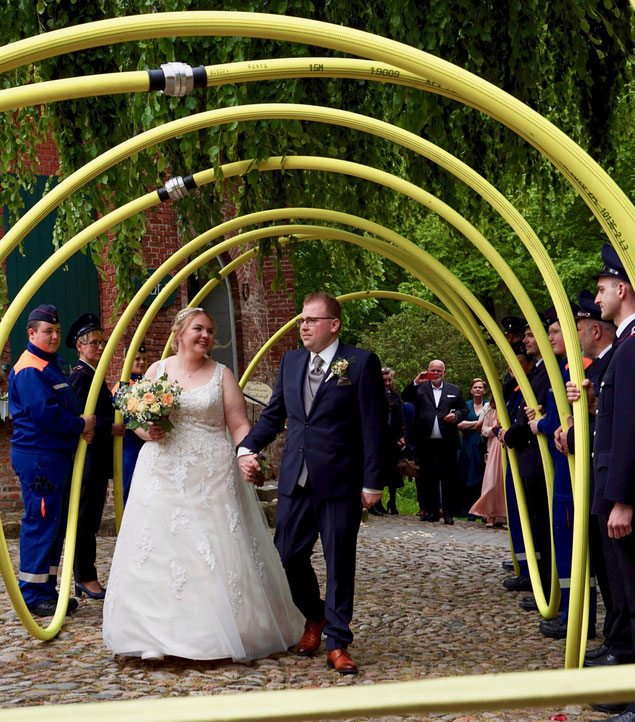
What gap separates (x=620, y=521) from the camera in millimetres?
3709

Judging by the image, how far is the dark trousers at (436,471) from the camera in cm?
1184

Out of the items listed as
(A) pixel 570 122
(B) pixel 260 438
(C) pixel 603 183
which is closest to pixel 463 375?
(A) pixel 570 122

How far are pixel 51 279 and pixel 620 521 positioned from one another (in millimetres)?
9525

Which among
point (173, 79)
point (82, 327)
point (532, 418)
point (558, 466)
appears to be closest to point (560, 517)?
point (558, 466)

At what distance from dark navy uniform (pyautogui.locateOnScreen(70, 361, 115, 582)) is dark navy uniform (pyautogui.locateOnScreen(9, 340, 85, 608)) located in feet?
1.57

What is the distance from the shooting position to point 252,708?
3.14 feet

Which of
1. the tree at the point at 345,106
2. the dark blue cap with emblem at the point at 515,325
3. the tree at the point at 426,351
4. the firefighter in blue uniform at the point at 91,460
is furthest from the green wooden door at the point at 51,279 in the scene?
the tree at the point at 426,351

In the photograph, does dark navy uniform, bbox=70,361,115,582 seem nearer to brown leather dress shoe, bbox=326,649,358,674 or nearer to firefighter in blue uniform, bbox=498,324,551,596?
brown leather dress shoe, bbox=326,649,358,674

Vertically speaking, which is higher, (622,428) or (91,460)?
(622,428)

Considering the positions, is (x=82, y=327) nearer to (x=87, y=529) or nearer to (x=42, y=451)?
(x=42, y=451)

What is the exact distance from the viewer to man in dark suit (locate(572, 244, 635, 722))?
145 inches

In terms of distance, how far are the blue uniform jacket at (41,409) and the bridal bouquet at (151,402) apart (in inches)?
37.5

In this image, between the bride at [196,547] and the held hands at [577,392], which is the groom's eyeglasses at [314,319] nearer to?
the bride at [196,547]

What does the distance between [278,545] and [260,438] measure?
64 centimetres
